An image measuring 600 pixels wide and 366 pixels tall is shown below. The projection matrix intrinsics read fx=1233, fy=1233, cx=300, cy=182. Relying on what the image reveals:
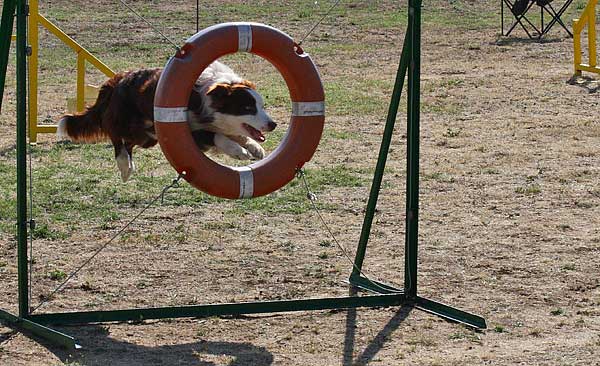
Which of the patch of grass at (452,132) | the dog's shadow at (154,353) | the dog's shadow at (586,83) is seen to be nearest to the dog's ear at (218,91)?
the dog's shadow at (154,353)

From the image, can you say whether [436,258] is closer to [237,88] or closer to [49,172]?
[237,88]

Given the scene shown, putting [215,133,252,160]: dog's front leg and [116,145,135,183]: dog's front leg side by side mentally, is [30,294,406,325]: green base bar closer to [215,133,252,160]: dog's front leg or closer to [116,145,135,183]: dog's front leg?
[215,133,252,160]: dog's front leg

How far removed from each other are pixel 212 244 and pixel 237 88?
1.59 metres

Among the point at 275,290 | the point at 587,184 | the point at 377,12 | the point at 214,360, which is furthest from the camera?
the point at 377,12

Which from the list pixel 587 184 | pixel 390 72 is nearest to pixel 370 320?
pixel 587 184

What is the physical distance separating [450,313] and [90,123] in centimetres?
250

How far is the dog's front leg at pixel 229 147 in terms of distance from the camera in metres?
6.62

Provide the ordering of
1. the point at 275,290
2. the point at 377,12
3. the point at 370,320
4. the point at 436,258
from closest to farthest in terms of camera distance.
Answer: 1. the point at 370,320
2. the point at 275,290
3. the point at 436,258
4. the point at 377,12

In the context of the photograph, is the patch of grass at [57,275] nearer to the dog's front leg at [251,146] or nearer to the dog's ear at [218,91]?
the dog's front leg at [251,146]

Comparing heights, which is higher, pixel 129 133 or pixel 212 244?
pixel 129 133

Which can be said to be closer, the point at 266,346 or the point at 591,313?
the point at 266,346

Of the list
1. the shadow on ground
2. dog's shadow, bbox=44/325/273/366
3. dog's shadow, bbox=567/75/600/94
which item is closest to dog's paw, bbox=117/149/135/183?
dog's shadow, bbox=44/325/273/366

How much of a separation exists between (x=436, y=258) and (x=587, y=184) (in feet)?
7.61

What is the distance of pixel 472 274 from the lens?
714cm
